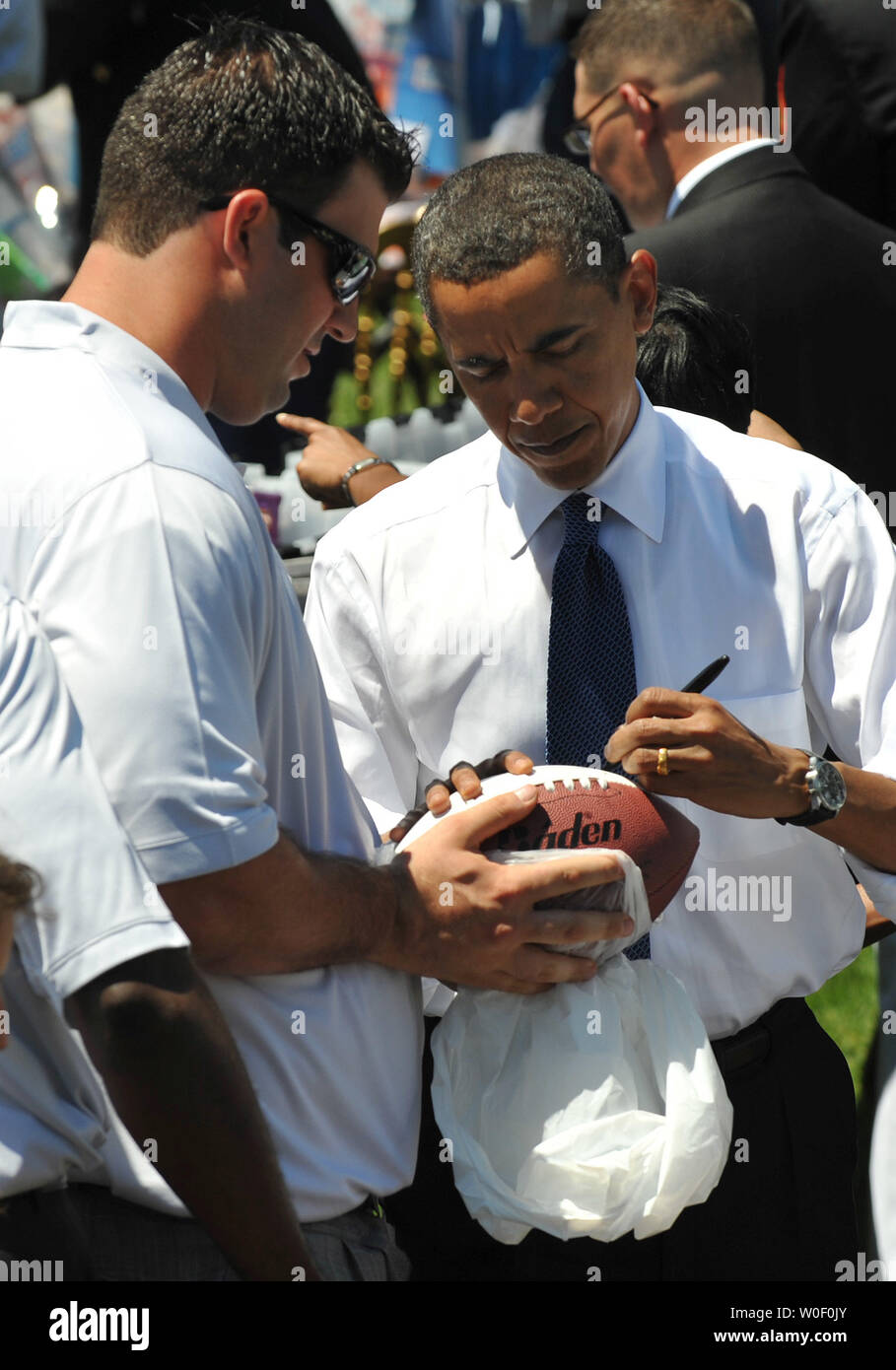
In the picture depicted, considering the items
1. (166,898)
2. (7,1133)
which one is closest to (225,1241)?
(7,1133)

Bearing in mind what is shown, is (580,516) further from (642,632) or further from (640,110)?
(640,110)

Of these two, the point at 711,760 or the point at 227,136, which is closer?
the point at 227,136

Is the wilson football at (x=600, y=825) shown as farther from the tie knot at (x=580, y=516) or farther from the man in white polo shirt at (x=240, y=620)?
the tie knot at (x=580, y=516)

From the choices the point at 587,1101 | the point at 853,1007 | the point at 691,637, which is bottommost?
the point at 853,1007

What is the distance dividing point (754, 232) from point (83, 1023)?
9.07ft

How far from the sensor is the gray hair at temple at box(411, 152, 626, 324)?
2.31m

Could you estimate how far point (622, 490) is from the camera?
2.44m

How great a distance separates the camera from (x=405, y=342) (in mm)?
5539

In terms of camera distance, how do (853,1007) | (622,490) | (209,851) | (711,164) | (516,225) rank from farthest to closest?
(853,1007), (711,164), (622,490), (516,225), (209,851)

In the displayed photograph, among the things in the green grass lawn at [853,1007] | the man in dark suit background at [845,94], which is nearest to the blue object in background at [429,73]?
the man in dark suit background at [845,94]

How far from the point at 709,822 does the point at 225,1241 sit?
105cm

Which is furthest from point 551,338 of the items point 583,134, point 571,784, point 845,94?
point 845,94

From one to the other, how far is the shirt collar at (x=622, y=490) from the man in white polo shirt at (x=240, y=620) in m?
0.51

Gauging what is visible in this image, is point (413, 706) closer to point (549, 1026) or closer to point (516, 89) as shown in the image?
point (549, 1026)
